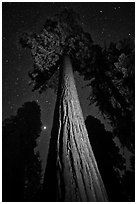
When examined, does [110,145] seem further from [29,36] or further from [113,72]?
[29,36]

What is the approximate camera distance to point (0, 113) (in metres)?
4.80

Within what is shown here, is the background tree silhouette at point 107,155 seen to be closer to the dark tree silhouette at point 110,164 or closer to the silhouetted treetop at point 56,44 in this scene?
the dark tree silhouette at point 110,164

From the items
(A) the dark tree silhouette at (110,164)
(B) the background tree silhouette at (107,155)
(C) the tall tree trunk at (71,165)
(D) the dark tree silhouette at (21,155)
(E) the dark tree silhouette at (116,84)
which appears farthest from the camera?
(D) the dark tree silhouette at (21,155)

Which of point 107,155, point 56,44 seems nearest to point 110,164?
point 107,155

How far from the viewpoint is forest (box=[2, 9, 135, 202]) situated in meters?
3.09

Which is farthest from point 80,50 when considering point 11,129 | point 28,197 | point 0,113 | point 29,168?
point 28,197

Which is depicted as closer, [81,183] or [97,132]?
[81,183]

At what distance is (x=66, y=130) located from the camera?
3.78 metres

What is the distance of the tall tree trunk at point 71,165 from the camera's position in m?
2.77

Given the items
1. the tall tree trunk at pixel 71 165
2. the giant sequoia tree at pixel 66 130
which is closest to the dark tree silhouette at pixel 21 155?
the giant sequoia tree at pixel 66 130

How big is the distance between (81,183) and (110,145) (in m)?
8.53

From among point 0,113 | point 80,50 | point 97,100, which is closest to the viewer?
point 0,113

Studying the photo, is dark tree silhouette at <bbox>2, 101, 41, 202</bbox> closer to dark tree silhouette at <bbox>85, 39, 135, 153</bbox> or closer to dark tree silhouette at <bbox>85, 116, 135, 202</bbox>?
dark tree silhouette at <bbox>85, 116, 135, 202</bbox>

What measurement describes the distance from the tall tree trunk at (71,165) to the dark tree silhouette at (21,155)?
993 centimetres
